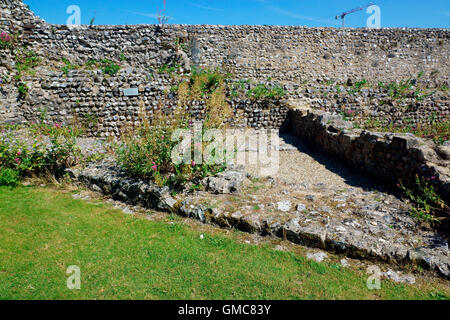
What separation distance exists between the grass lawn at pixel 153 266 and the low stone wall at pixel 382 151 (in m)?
2.76

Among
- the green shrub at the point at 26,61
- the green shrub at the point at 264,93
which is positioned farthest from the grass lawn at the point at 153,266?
the green shrub at the point at 26,61

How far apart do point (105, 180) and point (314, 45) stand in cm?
1576

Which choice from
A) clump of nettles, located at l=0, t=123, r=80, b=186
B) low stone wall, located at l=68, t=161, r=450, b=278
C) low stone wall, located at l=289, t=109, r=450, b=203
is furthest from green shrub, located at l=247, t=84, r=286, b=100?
clump of nettles, located at l=0, t=123, r=80, b=186

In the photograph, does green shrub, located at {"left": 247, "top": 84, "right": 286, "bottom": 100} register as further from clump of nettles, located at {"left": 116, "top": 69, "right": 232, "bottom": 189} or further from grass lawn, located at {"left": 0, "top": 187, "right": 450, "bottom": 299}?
grass lawn, located at {"left": 0, "top": 187, "right": 450, "bottom": 299}

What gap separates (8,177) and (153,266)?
471 centimetres

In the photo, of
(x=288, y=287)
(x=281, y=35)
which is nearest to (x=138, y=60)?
(x=281, y=35)

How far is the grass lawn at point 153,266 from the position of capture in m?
3.15

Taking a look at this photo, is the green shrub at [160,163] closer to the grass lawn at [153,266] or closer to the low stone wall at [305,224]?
the low stone wall at [305,224]

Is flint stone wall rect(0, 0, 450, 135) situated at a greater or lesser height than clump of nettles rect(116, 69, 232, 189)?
greater

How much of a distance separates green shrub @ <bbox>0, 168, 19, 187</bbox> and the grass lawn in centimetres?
143

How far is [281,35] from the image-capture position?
16.2 meters

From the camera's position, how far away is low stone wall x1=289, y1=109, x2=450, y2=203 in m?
5.20

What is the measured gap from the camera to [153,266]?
3596 millimetres
